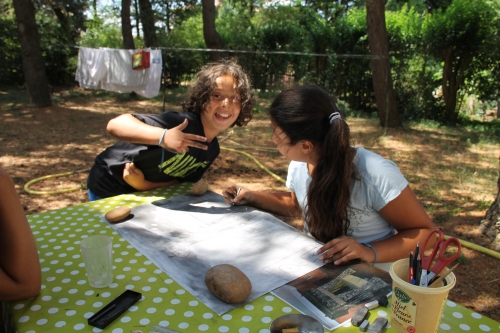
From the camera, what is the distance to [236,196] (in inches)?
73.3

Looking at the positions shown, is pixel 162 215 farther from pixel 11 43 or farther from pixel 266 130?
pixel 11 43

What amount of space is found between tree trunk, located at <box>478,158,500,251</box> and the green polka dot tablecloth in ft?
7.45

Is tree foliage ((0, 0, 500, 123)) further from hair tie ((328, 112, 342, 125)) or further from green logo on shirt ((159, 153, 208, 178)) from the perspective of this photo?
hair tie ((328, 112, 342, 125))

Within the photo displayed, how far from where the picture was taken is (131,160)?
6.93 feet

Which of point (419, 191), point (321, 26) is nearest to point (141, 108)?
point (321, 26)

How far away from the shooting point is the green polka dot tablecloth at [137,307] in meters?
1.00

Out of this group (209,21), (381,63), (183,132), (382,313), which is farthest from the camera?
(209,21)

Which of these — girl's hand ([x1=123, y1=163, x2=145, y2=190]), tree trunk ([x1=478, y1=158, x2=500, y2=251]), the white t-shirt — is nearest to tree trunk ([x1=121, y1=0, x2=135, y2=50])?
girl's hand ([x1=123, y1=163, x2=145, y2=190])

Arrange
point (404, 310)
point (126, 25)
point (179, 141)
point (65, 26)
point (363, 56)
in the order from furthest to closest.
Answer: point (65, 26) < point (126, 25) < point (363, 56) < point (179, 141) < point (404, 310)

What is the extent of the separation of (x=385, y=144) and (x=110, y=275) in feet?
19.0

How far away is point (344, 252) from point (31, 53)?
8.95 m

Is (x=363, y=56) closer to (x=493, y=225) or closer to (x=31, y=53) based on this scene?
(x=493, y=225)

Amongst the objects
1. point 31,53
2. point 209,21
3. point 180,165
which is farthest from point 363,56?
point 31,53

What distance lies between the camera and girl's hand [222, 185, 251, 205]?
6.07 ft
